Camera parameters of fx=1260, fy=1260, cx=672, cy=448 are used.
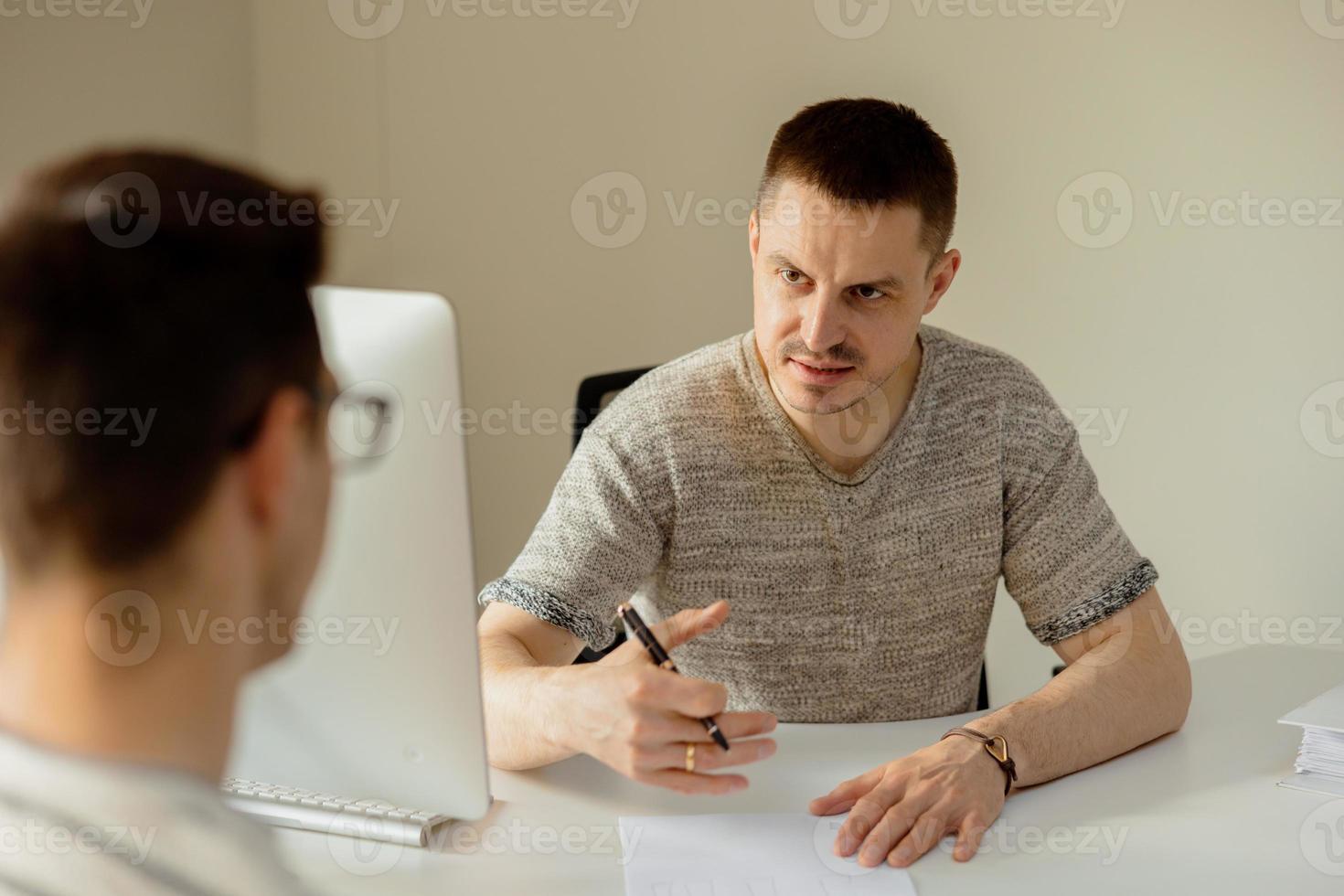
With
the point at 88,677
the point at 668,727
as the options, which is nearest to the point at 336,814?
the point at 668,727

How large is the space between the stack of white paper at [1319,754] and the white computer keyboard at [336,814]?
899mm

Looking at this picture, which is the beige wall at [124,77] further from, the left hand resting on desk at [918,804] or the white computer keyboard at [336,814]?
the left hand resting on desk at [918,804]

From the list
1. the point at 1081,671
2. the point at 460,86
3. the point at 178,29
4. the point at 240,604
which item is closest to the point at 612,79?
the point at 460,86

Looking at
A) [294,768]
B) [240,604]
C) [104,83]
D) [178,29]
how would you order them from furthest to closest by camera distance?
[178,29]
[104,83]
[294,768]
[240,604]

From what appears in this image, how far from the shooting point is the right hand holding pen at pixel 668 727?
1.11 metres

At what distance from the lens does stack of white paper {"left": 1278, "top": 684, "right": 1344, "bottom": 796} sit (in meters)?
1.33

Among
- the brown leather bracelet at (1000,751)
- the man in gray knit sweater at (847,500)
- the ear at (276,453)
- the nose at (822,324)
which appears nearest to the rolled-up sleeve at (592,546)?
the man in gray knit sweater at (847,500)

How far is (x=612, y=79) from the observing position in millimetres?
2979

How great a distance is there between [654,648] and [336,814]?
13.2 inches

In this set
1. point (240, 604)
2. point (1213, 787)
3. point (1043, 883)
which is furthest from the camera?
point (1213, 787)

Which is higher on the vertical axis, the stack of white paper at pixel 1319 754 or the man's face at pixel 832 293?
the man's face at pixel 832 293

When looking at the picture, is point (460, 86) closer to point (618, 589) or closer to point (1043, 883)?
point (618, 589)

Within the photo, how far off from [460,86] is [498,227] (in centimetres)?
34

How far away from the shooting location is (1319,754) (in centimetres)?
135
